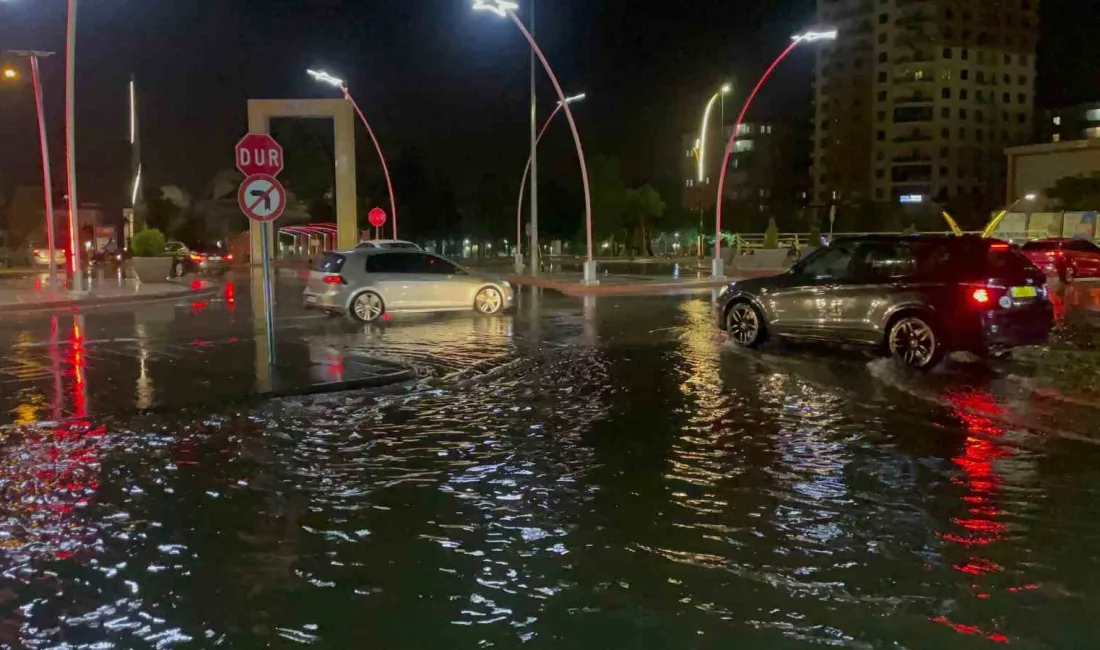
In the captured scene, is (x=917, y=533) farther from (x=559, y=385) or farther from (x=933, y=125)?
(x=933, y=125)

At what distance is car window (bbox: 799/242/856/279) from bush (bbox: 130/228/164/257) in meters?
26.9

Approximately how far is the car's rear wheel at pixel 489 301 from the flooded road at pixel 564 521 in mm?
9431

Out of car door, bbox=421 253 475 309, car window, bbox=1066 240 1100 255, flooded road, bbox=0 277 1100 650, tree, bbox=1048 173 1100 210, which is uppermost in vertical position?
tree, bbox=1048 173 1100 210

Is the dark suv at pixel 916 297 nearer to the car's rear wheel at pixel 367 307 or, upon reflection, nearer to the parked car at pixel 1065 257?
the car's rear wheel at pixel 367 307

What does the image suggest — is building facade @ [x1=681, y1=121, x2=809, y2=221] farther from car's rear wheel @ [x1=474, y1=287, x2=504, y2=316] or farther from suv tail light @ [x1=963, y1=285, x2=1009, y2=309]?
suv tail light @ [x1=963, y1=285, x2=1009, y2=309]

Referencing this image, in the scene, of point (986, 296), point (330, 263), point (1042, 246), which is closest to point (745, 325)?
Result: point (986, 296)

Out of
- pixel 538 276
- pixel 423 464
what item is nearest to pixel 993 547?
pixel 423 464

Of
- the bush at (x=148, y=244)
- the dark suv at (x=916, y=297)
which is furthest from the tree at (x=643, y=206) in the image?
the dark suv at (x=916, y=297)

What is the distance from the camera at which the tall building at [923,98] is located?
10831cm

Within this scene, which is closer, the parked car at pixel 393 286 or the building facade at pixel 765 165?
the parked car at pixel 393 286

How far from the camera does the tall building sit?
355ft

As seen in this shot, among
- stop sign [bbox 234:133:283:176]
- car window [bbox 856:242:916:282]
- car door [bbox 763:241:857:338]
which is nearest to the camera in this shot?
stop sign [bbox 234:133:283:176]

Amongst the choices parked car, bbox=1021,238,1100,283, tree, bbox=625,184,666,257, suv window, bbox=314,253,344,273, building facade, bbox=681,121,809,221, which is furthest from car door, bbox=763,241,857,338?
building facade, bbox=681,121,809,221

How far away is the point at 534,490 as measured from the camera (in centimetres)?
654
